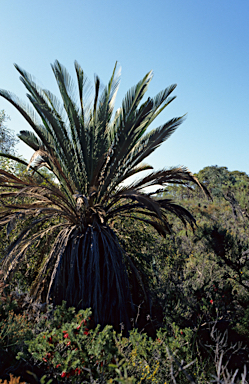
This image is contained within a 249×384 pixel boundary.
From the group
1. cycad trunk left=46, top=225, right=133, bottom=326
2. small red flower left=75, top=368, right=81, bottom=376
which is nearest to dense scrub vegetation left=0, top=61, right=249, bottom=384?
cycad trunk left=46, top=225, right=133, bottom=326

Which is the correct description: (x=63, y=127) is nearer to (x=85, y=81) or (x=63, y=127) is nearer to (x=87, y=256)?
(x=85, y=81)

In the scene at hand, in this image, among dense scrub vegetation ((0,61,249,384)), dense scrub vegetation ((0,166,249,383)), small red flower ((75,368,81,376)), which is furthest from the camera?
dense scrub vegetation ((0,61,249,384))

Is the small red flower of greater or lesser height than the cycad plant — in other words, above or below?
below

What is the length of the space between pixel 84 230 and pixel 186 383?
8.74 ft

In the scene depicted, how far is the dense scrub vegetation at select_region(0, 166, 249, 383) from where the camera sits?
2.31 meters

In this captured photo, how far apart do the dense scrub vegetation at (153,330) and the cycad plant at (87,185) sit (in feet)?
1.37

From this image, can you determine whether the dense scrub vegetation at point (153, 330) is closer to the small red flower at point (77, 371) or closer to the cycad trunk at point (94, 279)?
the small red flower at point (77, 371)

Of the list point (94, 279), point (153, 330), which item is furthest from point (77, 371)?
point (153, 330)

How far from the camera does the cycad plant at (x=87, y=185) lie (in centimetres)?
400

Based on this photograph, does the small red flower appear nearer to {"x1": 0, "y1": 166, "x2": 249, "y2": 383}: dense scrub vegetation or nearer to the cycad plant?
{"x1": 0, "y1": 166, "x2": 249, "y2": 383}: dense scrub vegetation

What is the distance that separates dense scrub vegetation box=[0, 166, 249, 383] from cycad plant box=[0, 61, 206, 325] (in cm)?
42

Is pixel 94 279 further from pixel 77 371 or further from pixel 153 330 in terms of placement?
pixel 77 371

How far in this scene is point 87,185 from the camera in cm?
481

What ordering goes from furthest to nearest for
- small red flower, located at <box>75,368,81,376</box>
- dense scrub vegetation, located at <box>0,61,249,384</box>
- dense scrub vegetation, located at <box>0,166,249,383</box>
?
dense scrub vegetation, located at <box>0,61,249,384</box> → dense scrub vegetation, located at <box>0,166,249,383</box> → small red flower, located at <box>75,368,81,376</box>
